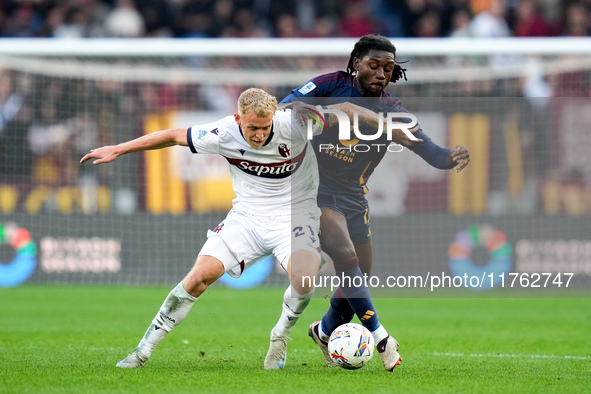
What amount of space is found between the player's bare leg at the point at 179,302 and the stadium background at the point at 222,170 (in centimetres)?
716

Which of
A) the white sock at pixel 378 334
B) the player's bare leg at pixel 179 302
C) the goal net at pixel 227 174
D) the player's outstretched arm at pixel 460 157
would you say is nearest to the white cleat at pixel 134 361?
the player's bare leg at pixel 179 302

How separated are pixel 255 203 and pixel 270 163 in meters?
0.35

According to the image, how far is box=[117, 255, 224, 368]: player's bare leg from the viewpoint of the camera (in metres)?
6.08

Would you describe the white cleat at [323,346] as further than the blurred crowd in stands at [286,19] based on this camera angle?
No

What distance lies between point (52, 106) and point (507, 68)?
7256mm

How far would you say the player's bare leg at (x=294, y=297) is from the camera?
20.0 feet

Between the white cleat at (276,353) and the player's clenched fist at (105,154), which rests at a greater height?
the player's clenched fist at (105,154)

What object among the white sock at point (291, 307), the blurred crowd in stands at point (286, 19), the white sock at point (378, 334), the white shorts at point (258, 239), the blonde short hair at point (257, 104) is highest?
the blurred crowd in stands at point (286, 19)

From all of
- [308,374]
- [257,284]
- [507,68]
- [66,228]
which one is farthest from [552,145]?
[308,374]

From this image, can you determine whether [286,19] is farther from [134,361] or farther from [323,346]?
[134,361]

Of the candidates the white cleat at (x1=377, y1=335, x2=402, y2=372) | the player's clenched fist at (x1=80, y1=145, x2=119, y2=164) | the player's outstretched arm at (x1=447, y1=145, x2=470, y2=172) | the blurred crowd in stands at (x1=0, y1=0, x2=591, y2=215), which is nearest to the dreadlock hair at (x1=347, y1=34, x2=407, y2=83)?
the player's outstretched arm at (x1=447, y1=145, x2=470, y2=172)

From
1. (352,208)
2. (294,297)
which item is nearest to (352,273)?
(294,297)

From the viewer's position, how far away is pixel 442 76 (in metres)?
13.8

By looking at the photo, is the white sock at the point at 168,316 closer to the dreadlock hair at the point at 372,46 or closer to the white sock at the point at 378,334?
the white sock at the point at 378,334
